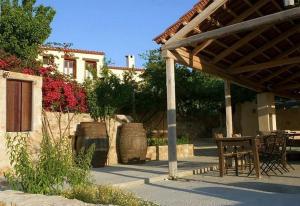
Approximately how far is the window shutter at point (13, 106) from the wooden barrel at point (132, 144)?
140 inches

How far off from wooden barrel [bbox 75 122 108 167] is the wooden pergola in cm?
332

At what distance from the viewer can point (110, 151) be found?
12805mm

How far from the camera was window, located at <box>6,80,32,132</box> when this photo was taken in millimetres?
9945

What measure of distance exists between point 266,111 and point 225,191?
286 inches

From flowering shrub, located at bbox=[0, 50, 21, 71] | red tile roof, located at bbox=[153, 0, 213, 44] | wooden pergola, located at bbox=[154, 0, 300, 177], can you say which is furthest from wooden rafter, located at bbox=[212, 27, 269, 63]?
flowering shrub, located at bbox=[0, 50, 21, 71]

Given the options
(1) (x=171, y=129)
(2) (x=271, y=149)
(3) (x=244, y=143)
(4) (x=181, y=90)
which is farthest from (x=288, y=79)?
(4) (x=181, y=90)

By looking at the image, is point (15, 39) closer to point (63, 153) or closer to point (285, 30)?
point (285, 30)

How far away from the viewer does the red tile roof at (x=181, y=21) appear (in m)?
9.02

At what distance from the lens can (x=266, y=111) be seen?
1388cm

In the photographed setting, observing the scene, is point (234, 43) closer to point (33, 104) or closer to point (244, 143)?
point (244, 143)

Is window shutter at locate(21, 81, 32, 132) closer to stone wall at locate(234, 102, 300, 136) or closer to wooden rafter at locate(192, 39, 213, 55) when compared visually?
wooden rafter at locate(192, 39, 213, 55)

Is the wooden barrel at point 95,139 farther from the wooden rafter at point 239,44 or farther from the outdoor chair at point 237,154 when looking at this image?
the wooden rafter at point 239,44

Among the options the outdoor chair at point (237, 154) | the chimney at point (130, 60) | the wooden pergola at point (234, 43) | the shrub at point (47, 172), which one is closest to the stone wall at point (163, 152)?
the wooden pergola at point (234, 43)

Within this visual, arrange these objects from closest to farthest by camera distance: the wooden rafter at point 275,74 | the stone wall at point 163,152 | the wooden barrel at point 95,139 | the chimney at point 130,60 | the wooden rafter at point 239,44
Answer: the wooden rafter at point 239,44 < the wooden barrel at point 95,139 < the wooden rafter at point 275,74 < the stone wall at point 163,152 < the chimney at point 130,60
